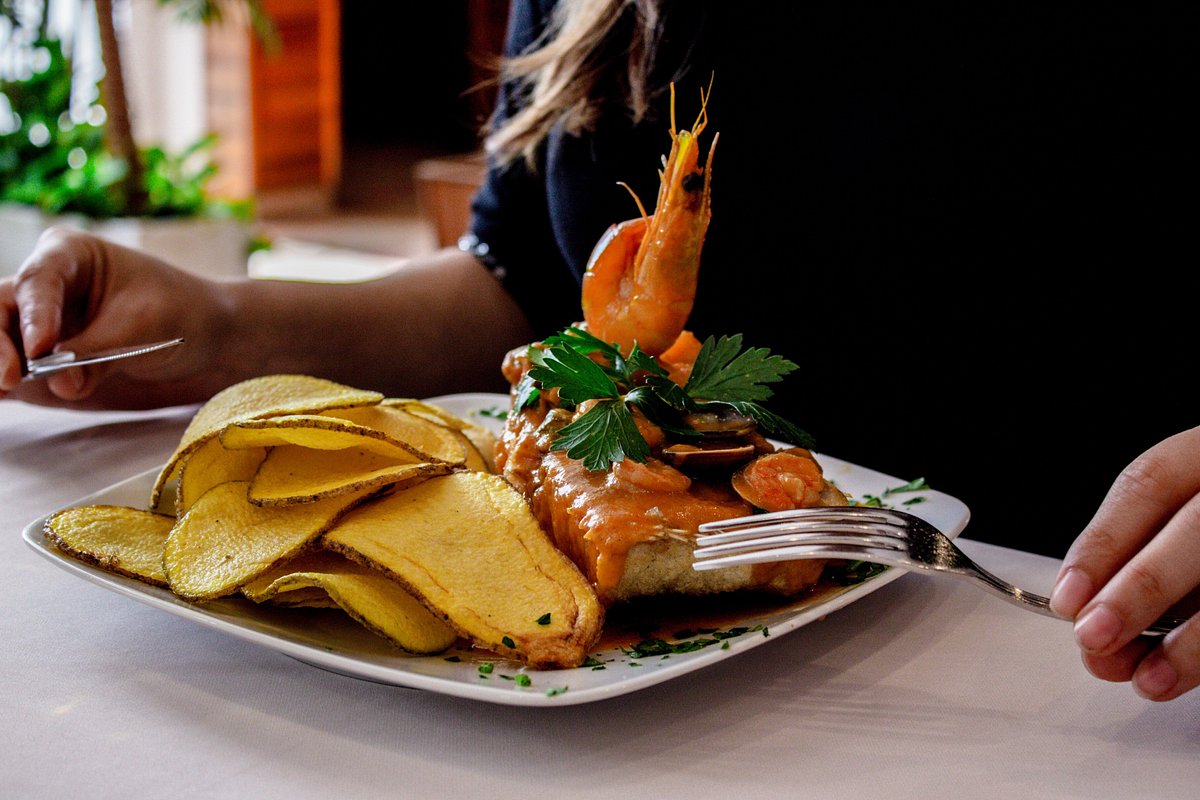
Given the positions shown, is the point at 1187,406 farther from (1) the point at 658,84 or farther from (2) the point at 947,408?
(1) the point at 658,84

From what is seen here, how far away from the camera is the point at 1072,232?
1402 mm

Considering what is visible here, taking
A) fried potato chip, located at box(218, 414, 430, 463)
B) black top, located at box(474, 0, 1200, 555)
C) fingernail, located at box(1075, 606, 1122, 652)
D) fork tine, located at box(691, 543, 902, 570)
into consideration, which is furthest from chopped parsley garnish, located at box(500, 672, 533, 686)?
black top, located at box(474, 0, 1200, 555)

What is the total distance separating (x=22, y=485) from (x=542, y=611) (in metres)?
0.77

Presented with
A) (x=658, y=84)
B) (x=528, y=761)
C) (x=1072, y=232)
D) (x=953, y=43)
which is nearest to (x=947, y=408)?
(x=1072, y=232)

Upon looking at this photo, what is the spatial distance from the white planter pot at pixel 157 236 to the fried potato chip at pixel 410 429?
8.08ft

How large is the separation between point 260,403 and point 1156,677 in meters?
0.82

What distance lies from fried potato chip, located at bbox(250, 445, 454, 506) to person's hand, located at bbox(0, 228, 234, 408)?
0.52 m

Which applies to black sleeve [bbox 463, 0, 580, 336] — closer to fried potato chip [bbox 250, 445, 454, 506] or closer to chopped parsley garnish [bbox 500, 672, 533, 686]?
fried potato chip [bbox 250, 445, 454, 506]

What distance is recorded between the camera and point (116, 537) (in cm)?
95

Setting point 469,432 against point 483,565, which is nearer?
point 483,565

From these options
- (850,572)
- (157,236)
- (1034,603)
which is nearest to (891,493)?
(850,572)

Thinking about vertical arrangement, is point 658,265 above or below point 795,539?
above

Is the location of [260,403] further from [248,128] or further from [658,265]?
[248,128]

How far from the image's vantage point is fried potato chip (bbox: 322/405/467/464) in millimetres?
1067
